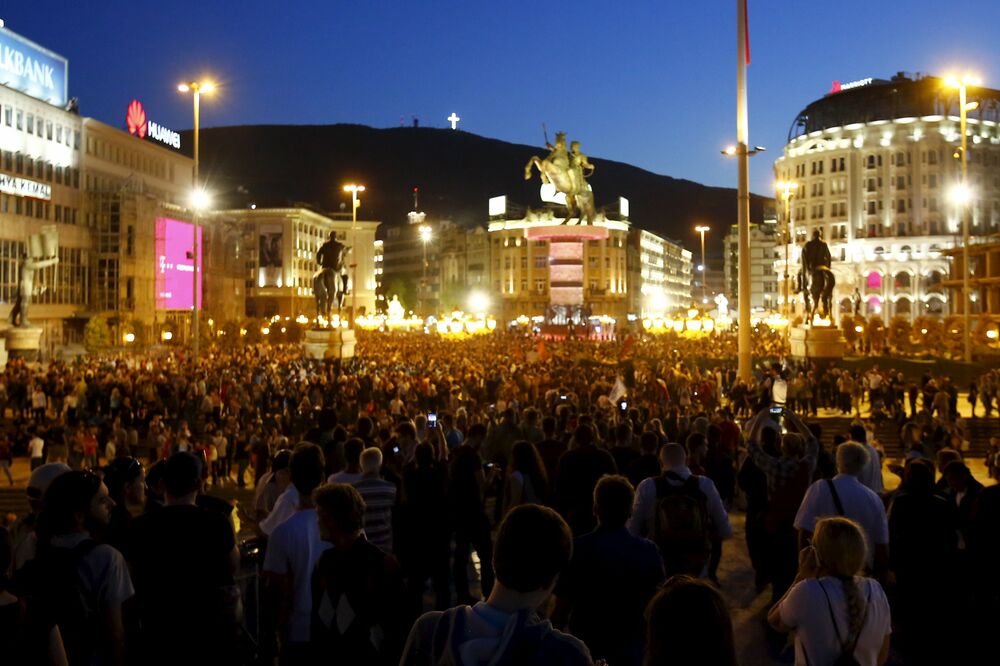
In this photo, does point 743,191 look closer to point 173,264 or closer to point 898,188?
point 173,264

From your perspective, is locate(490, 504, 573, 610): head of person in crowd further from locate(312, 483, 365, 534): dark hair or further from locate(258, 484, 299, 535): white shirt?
locate(258, 484, 299, 535): white shirt

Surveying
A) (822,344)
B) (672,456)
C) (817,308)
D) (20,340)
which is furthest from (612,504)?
(20,340)

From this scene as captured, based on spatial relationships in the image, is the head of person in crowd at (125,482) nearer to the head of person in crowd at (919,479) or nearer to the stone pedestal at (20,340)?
the head of person in crowd at (919,479)

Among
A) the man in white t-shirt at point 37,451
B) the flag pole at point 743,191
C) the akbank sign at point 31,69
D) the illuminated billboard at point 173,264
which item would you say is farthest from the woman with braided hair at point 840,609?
the illuminated billboard at point 173,264

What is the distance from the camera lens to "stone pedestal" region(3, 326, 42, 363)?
32.6m

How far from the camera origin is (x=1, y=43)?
181 feet

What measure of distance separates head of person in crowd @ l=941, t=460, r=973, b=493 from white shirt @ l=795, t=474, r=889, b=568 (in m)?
1.89

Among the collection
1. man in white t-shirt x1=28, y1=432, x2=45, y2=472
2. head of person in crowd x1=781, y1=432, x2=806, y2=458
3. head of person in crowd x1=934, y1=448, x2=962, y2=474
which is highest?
head of person in crowd x1=781, y1=432, x2=806, y2=458

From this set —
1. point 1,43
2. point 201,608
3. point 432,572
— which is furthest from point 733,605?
point 1,43

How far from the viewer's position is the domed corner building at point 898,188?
96.8 metres

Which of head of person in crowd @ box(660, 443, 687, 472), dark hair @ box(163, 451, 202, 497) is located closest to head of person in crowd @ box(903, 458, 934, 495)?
head of person in crowd @ box(660, 443, 687, 472)

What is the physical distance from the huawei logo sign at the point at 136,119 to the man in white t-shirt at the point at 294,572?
73.2 m

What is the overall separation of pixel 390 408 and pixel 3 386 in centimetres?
1153

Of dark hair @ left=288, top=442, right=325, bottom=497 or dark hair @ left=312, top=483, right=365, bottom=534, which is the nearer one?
dark hair @ left=312, top=483, right=365, bottom=534
